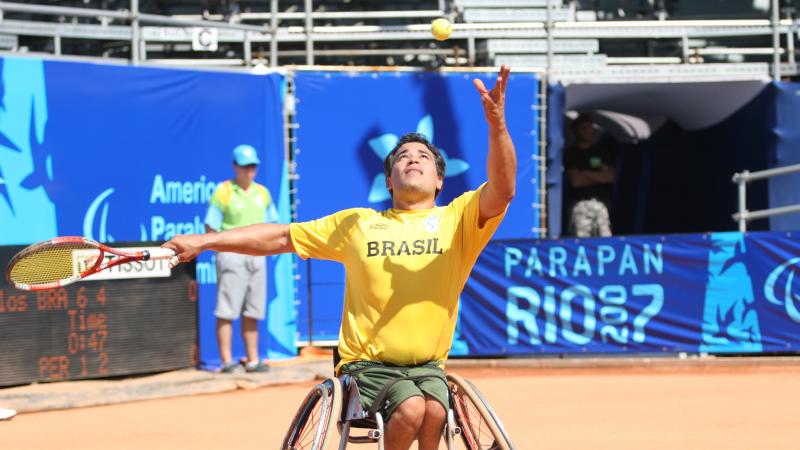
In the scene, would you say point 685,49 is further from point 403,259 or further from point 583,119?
point 403,259

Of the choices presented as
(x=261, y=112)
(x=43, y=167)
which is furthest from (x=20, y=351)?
(x=261, y=112)

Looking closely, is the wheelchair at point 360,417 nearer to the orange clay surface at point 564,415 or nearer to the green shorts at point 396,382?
the green shorts at point 396,382

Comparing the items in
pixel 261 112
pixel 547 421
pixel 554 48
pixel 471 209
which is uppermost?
pixel 554 48

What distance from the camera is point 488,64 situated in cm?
1584

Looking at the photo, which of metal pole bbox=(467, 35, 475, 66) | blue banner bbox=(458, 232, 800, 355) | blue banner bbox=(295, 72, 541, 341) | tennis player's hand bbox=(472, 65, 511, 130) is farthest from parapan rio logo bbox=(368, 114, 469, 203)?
tennis player's hand bbox=(472, 65, 511, 130)

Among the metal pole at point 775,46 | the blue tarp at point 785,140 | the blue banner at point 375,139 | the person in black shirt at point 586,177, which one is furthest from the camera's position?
the metal pole at point 775,46

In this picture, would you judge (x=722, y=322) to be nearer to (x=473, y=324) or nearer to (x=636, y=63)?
(x=473, y=324)

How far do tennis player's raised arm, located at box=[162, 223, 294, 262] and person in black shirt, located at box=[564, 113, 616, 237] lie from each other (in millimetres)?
8567

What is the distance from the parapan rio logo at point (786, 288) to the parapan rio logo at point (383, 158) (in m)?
3.56

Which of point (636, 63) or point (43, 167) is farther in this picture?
point (636, 63)

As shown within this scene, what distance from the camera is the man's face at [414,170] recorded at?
525 cm

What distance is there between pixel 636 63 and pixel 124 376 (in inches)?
336

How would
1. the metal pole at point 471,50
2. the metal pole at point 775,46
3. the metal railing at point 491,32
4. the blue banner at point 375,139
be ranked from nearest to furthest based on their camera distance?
the blue banner at point 375,139
the metal pole at point 775,46
the metal railing at point 491,32
the metal pole at point 471,50

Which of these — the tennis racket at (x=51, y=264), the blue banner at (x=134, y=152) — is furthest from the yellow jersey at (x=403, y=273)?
the blue banner at (x=134, y=152)
